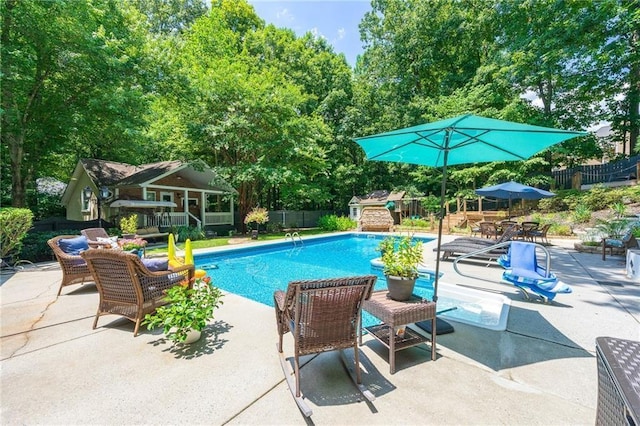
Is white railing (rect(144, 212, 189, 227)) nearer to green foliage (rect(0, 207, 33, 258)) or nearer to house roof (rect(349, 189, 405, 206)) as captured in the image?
green foliage (rect(0, 207, 33, 258))

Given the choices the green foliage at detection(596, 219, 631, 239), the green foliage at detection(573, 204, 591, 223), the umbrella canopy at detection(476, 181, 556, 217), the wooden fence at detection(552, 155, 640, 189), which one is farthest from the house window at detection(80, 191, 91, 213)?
the wooden fence at detection(552, 155, 640, 189)

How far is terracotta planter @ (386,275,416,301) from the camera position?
293 cm

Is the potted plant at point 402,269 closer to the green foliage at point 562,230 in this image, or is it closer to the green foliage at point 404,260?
the green foliage at point 404,260

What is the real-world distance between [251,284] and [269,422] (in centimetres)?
509

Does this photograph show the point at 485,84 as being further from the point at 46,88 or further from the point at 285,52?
the point at 46,88

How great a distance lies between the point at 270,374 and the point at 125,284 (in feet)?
7.08

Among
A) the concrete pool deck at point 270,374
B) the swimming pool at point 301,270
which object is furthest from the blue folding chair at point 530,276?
the swimming pool at point 301,270

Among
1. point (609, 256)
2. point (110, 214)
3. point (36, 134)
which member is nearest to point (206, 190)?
point (110, 214)

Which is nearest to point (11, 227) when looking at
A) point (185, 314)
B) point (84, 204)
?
point (185, 314)

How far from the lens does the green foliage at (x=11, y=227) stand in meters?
6.49

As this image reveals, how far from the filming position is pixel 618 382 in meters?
1.06

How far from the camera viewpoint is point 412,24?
22453mm

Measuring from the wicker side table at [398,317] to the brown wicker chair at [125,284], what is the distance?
2642mm

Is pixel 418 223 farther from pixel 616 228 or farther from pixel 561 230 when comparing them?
pixel 616 228
